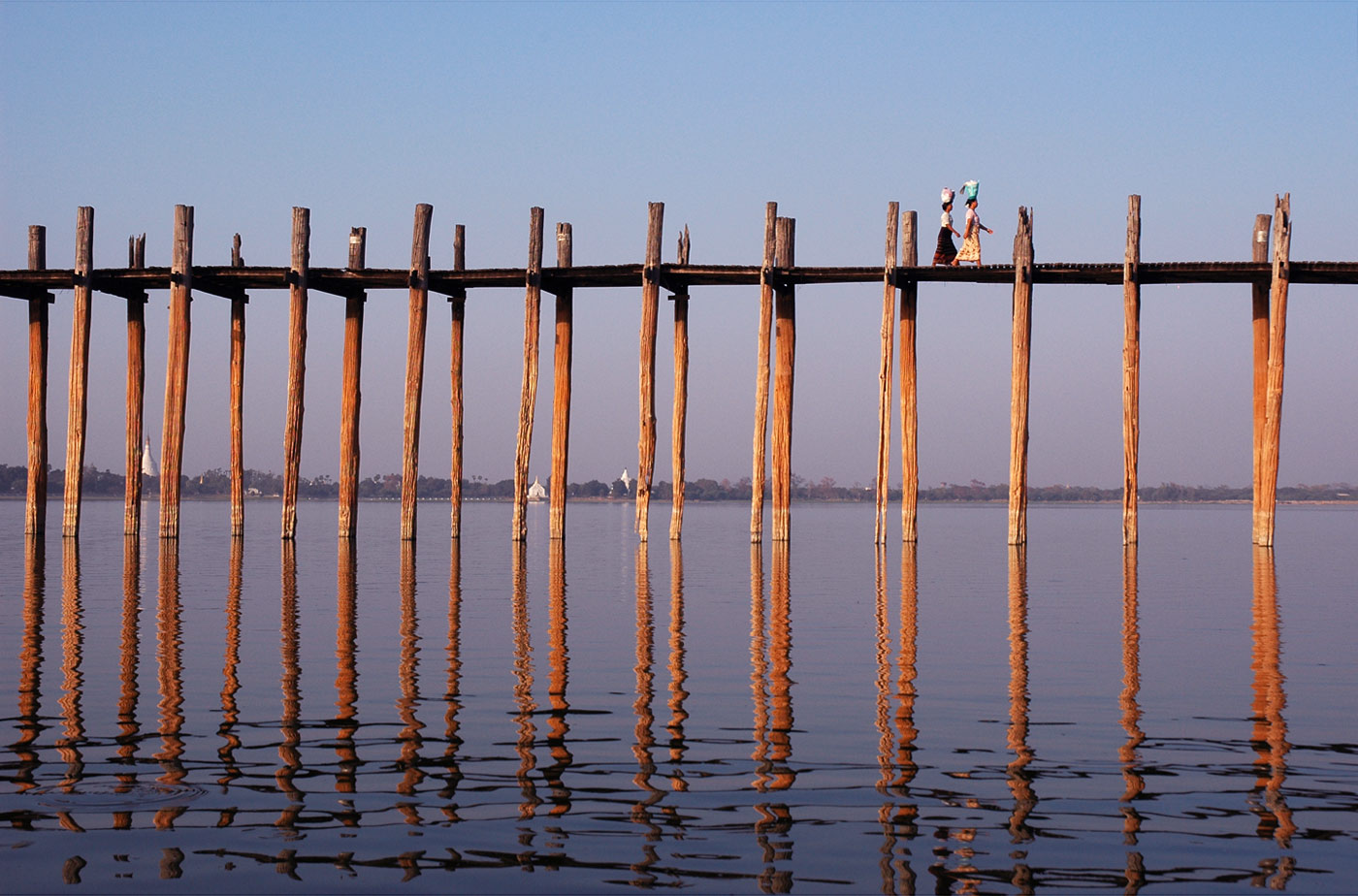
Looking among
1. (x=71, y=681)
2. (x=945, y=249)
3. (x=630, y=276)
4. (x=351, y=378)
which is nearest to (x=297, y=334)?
(x=351, y=378)

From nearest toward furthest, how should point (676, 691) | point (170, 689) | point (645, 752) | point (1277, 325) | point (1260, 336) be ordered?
point (645, 752) → point (170, 689) → point (676, 691) → point (1277, 325) → point (1260, 336)

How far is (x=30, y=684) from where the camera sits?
7.62 m

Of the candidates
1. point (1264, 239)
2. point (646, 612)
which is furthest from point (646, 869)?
point (1264, 239)

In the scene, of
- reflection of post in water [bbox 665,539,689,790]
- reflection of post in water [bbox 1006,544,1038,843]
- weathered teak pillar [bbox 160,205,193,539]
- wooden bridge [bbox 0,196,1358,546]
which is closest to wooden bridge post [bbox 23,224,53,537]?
wooden bridge [bbox 0,196,1358,546]

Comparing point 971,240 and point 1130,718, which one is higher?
point 971,240

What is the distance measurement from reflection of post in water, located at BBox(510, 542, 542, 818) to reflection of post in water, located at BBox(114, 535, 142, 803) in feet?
4.56

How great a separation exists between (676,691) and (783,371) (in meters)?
13.5

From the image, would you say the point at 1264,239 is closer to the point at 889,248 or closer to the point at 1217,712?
the point at 889,248

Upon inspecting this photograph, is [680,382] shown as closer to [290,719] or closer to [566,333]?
[566,333]

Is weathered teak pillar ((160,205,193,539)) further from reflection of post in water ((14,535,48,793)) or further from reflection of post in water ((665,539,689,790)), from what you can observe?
reflection of post in water ((665,539,689,790))

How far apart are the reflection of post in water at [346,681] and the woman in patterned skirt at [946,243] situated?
395 inches

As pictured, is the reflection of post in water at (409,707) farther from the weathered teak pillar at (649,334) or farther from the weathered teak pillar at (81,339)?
the weathered teak pillar at (81,339)

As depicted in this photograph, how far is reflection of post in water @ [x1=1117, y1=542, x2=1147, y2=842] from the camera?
477 cm

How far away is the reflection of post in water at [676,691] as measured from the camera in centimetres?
548
